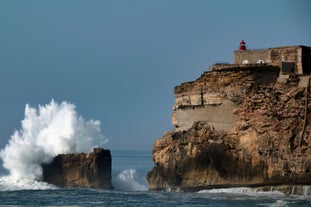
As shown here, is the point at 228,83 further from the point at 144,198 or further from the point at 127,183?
the point at 127,183

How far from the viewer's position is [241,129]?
144 feet

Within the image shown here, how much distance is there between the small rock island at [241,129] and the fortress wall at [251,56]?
734mm

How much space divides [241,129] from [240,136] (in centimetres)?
31

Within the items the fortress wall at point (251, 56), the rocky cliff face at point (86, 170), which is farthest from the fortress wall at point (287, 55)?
the rocky cliff face at point (86, 170)

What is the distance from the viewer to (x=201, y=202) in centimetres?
Result: 4009

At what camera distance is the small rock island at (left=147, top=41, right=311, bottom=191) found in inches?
1667

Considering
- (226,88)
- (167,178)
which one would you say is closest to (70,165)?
(167,178)

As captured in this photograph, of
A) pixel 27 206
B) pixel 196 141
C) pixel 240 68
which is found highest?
pixel 240 68

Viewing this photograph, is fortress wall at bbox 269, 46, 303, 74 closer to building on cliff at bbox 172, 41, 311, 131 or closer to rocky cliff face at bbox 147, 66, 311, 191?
building on cliff at bbox 172, 41, 311, 131

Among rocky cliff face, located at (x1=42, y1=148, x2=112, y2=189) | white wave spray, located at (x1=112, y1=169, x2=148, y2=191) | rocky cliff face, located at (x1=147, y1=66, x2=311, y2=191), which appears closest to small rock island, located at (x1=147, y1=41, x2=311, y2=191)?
rocky cliff face, located at (x1=147, y1=66, x2=311, y2=191)

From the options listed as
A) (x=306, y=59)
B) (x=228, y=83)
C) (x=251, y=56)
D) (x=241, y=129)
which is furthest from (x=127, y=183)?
(x=241, y=129)

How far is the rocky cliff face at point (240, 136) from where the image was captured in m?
42.3

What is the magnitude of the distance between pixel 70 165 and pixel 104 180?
172 centimetres

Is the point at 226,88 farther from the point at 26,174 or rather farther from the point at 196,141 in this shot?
the point at 26,174
